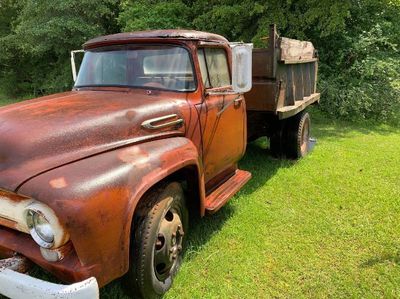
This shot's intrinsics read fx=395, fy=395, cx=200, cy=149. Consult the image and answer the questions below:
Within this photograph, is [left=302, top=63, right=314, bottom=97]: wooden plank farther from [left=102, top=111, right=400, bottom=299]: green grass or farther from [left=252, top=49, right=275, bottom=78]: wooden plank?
[left=252, top=49, right=275, bottom=78]: wooden plank

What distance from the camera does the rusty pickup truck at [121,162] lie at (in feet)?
7.23

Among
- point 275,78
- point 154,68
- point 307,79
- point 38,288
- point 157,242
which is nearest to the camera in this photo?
point 38,288

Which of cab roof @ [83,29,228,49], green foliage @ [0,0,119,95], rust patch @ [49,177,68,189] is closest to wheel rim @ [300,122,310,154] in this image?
cab roof @ [83,29,228,49]

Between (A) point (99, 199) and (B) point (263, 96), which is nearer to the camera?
(A) point (99, 199)

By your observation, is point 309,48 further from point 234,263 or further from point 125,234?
point 125,234

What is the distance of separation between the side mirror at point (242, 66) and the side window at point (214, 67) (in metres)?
0.30

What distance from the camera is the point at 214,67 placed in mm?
3973

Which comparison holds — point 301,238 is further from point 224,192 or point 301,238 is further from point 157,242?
point 157,242

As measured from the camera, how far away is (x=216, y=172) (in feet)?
13.3

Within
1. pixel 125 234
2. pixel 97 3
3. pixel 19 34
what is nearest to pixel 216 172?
pixel 125 234

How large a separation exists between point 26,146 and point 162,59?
5.05ft

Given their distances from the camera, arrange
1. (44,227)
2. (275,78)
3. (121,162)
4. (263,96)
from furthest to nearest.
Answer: (263,96)
(275,78)
(121,162)
(44,227)

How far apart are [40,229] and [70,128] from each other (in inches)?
28.2

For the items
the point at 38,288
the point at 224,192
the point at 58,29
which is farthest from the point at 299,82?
the point at 58,29
